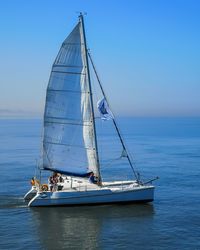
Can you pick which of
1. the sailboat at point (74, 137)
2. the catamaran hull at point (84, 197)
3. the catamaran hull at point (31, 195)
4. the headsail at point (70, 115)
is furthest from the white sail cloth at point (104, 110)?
the catamaran hull at point (31, 195)

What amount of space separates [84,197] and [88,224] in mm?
5292

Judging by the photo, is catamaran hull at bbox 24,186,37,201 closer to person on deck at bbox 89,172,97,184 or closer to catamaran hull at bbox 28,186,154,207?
catamaran hull at bbox 28,186,154,207

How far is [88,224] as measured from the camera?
3856 centimetres

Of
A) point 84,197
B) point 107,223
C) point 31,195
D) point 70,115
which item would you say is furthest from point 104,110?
point 107,223

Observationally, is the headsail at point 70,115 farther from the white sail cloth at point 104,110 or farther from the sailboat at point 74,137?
the white sail cloth at point 104,110

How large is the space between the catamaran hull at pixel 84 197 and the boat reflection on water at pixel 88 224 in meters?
0.52

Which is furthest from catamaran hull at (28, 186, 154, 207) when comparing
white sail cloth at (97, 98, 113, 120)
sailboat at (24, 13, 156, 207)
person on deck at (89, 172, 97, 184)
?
white sail cloth at (97, 98, 113, 120)

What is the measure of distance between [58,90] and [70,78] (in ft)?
5.29

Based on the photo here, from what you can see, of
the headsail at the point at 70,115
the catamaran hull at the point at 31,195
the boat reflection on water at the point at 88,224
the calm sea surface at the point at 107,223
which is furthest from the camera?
the catamaran hull at the point at 31,195

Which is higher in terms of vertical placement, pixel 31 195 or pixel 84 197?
pixel 84 197

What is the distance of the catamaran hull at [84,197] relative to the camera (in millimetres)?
43562

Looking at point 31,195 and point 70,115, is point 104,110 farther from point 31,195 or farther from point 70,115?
point 31,195

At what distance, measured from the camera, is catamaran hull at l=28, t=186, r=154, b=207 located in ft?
143

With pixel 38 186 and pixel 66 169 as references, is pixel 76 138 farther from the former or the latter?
pixel 38 186
